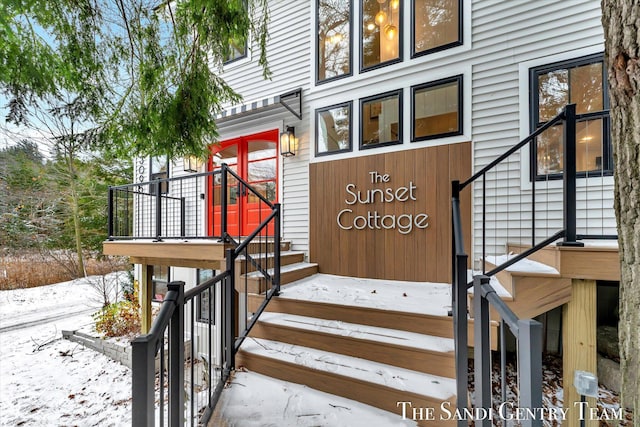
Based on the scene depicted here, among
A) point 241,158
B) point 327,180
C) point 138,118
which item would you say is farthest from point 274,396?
point 241,158

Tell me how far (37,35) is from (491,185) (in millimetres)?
5494

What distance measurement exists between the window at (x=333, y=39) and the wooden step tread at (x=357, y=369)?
4.29 meters

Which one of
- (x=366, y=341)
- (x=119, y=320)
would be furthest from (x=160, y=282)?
(x=366, y=341)

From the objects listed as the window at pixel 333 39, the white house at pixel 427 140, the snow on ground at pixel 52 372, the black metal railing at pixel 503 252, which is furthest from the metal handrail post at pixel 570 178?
the snow on ground at pixel 52 372

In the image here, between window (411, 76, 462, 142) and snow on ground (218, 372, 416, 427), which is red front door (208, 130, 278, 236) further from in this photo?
snow on ground (218, 372, 416, 427)

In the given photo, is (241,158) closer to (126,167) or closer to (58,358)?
(58,358)

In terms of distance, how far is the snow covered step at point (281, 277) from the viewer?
9.83 ft

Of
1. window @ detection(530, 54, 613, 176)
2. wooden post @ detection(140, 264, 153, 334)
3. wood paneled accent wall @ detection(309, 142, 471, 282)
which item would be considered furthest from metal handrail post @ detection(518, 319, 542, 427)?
wooden post @ detection(140, 264, 153, 334)

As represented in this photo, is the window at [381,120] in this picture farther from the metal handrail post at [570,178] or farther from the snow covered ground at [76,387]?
the snow covered ground at [76,387]

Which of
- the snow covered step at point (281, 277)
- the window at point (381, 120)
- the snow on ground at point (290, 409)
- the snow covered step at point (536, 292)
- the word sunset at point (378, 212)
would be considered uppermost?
the window at point (381, 120)

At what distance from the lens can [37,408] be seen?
3.66 meters

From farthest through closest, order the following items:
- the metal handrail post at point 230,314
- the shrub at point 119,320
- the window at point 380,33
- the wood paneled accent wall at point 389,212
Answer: the shrub at point 119,320, the window at point 380,33, the wood paneled accent wall at point 389,212, the metal handrail post at point 230,314

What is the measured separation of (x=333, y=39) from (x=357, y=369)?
16.7 ft

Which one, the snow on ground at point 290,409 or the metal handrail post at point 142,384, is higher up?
the metal handrail post at point 142,384
